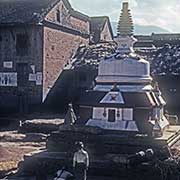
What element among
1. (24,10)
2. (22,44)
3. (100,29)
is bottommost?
(22,44)

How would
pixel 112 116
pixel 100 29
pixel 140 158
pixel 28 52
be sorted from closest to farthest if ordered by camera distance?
pixel 140 158 < pixel 112 116 < pixel 28 52 < pixel 100 29

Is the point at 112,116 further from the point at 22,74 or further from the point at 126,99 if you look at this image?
the point at 22,74

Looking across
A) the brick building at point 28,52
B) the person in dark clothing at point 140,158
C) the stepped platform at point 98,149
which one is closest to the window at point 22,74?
the brick building at point 28,52

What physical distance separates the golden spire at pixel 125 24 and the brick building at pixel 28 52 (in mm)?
13537

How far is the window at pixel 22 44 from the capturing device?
32.5m

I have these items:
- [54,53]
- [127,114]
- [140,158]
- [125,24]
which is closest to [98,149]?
[127,114]

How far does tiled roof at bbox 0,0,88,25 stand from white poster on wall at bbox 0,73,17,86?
344 centimetres

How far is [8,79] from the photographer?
32.9m

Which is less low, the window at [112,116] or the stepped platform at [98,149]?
the window at [112,116]

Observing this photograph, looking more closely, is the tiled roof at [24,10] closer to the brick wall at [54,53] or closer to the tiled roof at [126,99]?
the brick wall at [54,53]

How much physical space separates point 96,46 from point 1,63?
729cm

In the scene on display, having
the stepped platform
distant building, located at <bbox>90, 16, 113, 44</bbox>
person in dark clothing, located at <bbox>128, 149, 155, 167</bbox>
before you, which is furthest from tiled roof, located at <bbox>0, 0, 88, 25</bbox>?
person in dark clothing, located at <bbox>128, 149, 155, 167</bbox>

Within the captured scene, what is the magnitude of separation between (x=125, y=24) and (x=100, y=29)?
25.7 m

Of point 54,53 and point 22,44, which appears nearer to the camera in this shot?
point 22,44
